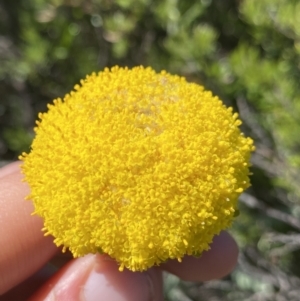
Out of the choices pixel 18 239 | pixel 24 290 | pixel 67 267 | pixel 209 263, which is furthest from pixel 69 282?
pixel 209 263

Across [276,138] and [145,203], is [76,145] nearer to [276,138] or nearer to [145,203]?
[145,203]

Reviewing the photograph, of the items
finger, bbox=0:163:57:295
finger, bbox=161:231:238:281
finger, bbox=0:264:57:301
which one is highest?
finger, bbox=0:163:57:295

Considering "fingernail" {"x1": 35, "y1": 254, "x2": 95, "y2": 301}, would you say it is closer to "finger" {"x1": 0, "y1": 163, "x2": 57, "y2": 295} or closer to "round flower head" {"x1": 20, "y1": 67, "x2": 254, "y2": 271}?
"finger" {"x1": 0, "y1": 163, "x2": 57, "y2": 295}

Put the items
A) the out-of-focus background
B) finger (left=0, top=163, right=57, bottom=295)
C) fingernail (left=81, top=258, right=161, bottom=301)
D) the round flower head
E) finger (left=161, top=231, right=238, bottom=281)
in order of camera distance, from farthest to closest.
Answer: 1. the out-of-focus background
2. finger (left=161, top=231, right=238, bottom=281)
3. finger (left=0, top=163, right=57, bottom=295)
4. fingernail (left=81, top=258, right=161, bottom=301)
5. the round flower head

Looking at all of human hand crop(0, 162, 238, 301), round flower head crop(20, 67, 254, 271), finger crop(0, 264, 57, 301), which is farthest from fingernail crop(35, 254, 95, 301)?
round flower head crop(20, 67, 254, 271)

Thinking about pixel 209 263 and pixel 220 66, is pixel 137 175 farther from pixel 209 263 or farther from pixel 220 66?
pixel 220 66
